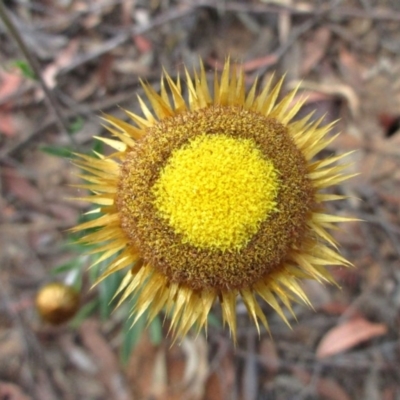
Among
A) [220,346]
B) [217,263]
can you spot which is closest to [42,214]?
[220,346]

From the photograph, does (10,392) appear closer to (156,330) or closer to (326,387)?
(156,330)

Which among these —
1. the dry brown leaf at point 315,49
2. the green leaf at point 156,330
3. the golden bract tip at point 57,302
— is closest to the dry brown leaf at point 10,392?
the golden bract tip at point 57,302

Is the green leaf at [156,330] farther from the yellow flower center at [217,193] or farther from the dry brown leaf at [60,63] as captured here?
the dry brown leaf at [60,63]

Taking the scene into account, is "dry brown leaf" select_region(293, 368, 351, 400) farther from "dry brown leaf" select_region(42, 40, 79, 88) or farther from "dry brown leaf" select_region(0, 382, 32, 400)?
"dry brown leaf" select_region(42, 40, 79, 88)

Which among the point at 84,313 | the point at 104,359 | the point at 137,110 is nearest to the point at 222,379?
the point at 104,359

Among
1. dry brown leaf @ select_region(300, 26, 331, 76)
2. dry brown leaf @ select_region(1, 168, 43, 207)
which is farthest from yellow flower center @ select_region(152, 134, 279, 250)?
dry brown leaf @ select_region(300, 26, 331, 76)
